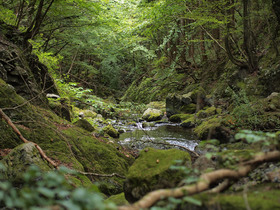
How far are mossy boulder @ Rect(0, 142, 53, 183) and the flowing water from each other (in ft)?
14.0

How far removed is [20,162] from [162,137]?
6739 millimetres

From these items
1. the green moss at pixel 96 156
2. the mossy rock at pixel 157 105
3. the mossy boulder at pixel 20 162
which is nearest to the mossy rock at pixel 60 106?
the green moss at pixel 96 156

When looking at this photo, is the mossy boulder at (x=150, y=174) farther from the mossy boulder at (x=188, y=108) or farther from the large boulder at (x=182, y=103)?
the large boulder at (x=182, y=103)

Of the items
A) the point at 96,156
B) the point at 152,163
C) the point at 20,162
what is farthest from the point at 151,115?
the point at 20,162

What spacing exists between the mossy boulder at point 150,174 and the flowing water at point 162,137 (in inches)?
151

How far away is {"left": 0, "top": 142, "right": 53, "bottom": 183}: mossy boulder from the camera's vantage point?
2455 mm

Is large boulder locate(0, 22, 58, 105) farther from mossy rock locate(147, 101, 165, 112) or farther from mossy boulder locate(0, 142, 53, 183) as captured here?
mossy rock locate(147, 101, 165, 112)

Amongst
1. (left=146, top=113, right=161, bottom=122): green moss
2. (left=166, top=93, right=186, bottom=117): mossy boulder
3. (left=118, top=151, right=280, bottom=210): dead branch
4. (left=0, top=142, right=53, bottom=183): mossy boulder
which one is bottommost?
(left=146, top=113, right=161, bottom=122): green moss

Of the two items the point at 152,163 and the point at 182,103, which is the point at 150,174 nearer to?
the point at 152,163

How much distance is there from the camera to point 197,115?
10453mm

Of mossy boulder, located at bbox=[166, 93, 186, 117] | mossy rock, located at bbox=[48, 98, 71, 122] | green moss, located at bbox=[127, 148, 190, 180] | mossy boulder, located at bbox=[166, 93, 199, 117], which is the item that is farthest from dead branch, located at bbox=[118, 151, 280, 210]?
mossy boulder, located at bbox=[166, 93, 186, 117]

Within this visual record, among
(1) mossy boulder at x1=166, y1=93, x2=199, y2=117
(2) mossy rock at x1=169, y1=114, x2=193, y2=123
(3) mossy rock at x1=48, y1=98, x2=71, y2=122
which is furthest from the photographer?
(1) mossy boulder at x1=166, y1=93, x2=199, y2=117

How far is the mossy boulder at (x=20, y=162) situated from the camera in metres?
2.46

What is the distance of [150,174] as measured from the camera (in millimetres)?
2479
